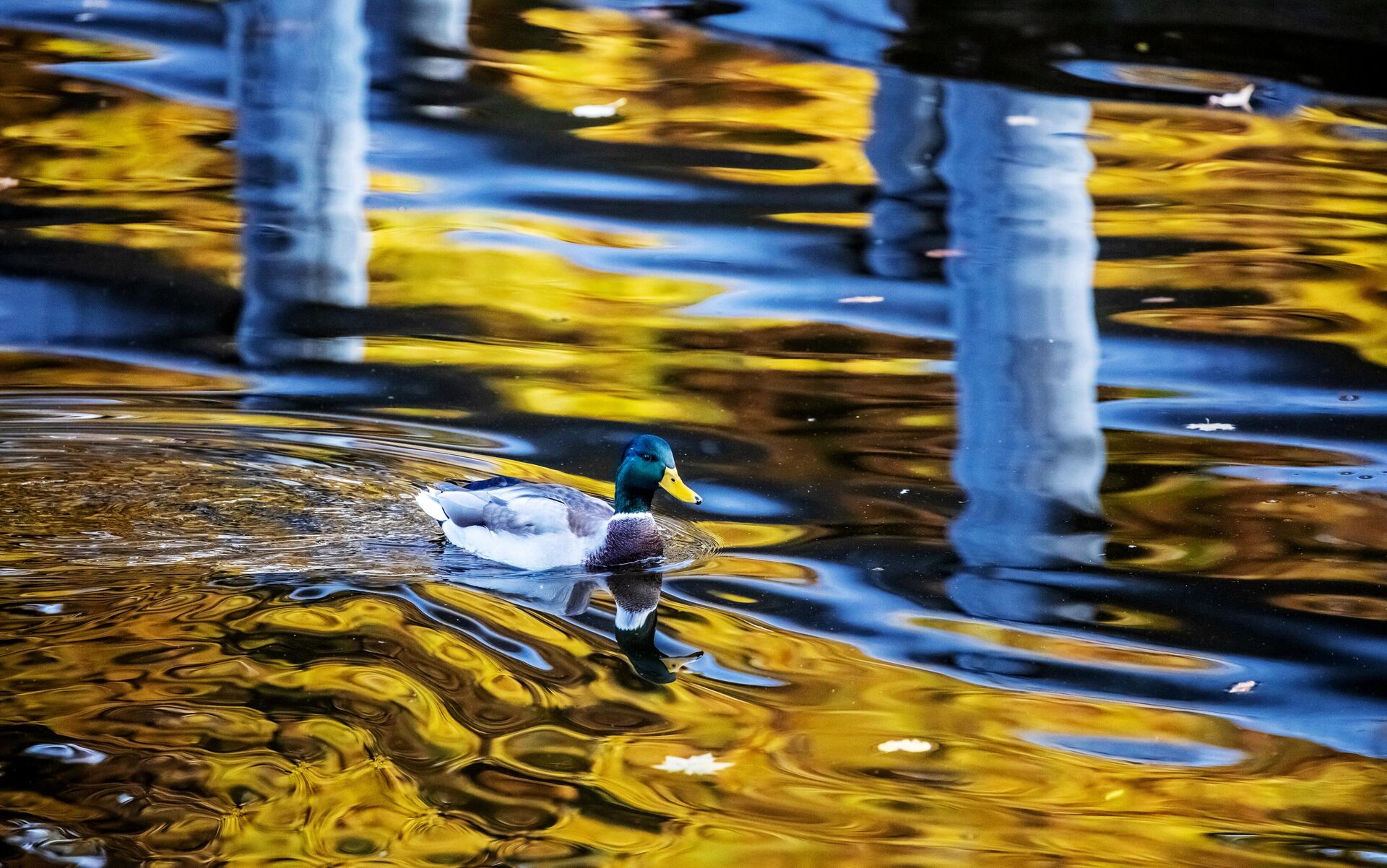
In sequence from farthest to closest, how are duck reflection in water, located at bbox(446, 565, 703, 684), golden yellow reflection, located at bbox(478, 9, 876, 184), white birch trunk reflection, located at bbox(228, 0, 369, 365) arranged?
golden yellow reflection, located at bbox(478, 9, 876, 184)
white birch trunk reflection, located at bbox(228, 0, 369, 365)
duck reflection in water, located at bbox(446, 565, 703, 684)

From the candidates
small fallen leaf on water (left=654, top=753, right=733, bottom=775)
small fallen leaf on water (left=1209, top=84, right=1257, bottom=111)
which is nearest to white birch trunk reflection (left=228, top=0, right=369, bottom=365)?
small fallen leaf on water (left=654, top=753, right=733, bottom=775)

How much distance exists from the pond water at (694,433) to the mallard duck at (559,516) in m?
0.13

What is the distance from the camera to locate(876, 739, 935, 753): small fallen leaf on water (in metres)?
5.20

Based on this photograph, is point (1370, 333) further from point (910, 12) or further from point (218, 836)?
point (218, 836)

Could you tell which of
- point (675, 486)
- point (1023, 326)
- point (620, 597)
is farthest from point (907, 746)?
point (1023, 326)

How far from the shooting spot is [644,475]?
6613 millimetres

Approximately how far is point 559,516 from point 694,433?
5.34 ft

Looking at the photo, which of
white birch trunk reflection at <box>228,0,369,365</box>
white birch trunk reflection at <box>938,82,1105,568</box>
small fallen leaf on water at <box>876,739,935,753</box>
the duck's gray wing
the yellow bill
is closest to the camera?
small fallen leaf on water at <box>876,739,935,753</box>

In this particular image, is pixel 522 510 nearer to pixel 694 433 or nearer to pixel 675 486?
pixel 675 486

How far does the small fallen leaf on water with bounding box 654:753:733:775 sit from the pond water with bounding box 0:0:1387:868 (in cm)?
2

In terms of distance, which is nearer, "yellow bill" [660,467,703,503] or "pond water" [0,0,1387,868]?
"pond water" [0,0,1387,868]

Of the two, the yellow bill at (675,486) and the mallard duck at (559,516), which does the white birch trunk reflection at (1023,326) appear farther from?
the mallard duck at (559,516)

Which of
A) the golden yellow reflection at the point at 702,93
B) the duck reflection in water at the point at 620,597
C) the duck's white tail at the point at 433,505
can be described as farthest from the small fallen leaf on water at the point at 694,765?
the golden yellow reflection at the point at 702,93

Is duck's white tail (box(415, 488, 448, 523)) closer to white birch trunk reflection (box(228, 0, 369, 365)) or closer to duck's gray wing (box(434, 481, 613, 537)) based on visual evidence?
duck's gray wing (box(434, 481, 613, 537))
